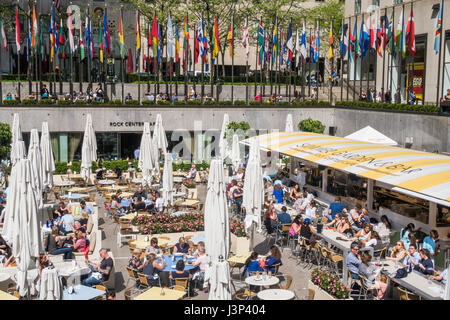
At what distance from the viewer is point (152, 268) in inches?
535

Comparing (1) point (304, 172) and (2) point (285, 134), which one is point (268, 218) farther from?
(2) point (285, 134)

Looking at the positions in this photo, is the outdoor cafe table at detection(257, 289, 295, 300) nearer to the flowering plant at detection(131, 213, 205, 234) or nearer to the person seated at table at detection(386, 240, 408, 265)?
the person seated at table at detection(386, 240, 408, 265)

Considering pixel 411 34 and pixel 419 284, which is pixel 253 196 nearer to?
pixel 419 284

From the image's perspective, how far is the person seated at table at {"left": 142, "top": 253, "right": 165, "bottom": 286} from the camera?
530 inches

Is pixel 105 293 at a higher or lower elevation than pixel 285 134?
lower

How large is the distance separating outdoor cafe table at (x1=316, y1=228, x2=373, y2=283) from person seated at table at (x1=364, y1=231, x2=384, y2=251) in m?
0.38

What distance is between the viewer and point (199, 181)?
30.3 m

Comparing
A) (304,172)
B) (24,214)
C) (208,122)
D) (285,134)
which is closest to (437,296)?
(24,214)

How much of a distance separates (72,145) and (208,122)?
8.81 m

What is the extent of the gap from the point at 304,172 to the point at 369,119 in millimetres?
10695

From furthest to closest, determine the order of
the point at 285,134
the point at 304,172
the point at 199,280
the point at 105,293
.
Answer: the point at 285,134 → the point at 304,172 → the point at 199,280 → the point at 105,293

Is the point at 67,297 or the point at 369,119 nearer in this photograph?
the point at 67,297
